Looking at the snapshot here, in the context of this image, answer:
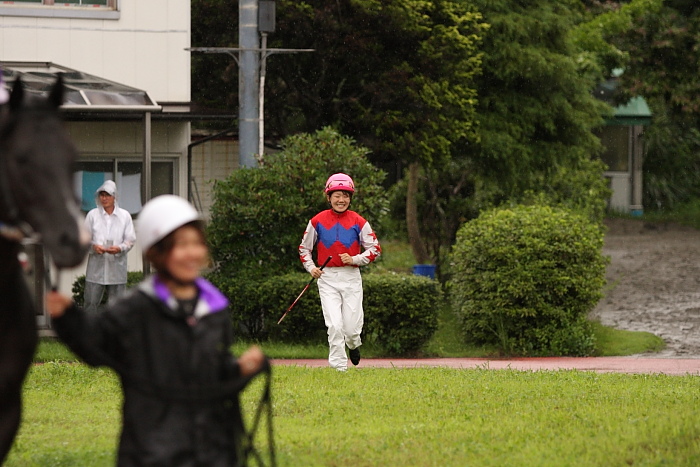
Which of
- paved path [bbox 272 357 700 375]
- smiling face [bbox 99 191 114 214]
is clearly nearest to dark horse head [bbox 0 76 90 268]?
paved path [bbox 272 357 700 375]

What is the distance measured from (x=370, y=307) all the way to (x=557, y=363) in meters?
2.47

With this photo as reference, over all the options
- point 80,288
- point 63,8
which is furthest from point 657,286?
point 63,8

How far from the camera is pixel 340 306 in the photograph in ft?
38.2

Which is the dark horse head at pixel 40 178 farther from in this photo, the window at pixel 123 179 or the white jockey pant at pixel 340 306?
the window at pixel 123 179

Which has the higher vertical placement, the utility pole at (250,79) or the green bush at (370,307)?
the utility pole at (250,79)

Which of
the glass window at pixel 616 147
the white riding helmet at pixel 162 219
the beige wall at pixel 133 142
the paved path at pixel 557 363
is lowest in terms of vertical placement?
the paved path at pixel 557 363

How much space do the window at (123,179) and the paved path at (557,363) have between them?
562 centimetres

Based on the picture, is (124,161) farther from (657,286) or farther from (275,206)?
(657,286)

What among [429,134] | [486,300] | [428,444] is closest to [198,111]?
[429,134]

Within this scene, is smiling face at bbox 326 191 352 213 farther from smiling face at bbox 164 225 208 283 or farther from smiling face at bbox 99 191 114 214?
smiling face at bbox 164 225 208 283

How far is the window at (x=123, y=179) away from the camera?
18.0 m

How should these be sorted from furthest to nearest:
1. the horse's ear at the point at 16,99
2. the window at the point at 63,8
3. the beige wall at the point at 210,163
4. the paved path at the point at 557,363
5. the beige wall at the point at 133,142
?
1. the beige wall at the point at 210,163
2. the beige wall at the point at 133,142
3. the window at the point at 63,8
4. the paved path at the point at 557,363
5. the horse's ear at the point at 16,99

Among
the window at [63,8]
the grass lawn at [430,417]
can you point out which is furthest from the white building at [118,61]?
the grass lawn at [430,417]

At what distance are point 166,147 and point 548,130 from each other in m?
7.10
